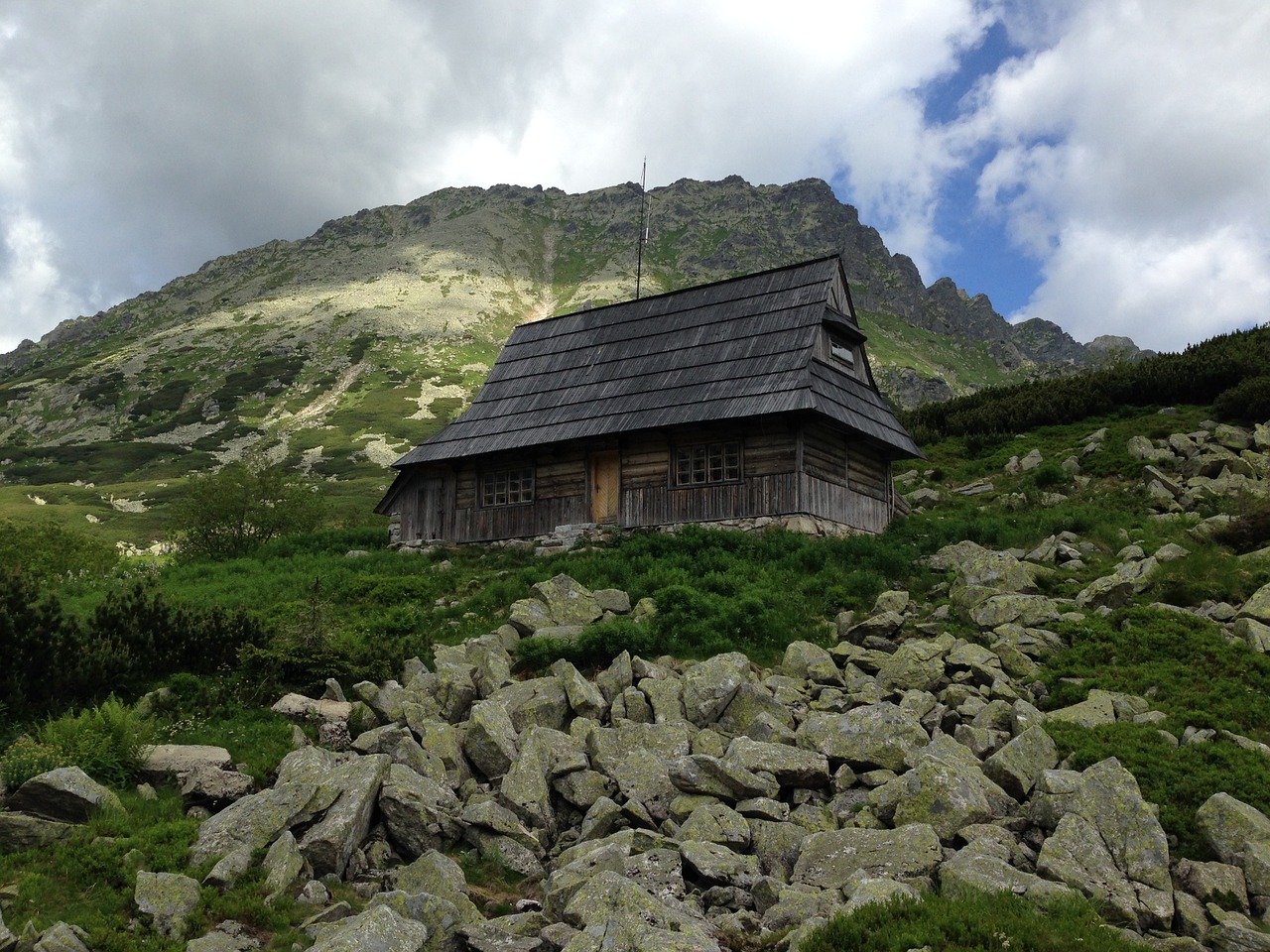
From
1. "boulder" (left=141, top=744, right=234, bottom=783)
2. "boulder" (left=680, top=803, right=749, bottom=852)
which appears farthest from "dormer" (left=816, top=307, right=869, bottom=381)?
"boulder" (left=141, top=744, right=234, bottom=783)

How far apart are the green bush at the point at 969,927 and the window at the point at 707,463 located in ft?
57.2

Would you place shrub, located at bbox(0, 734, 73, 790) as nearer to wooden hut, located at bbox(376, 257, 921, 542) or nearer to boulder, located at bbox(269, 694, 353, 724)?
boulder, located at bbox(269, 694, 353, 724)

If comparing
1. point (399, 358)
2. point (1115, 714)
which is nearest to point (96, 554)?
point (1115, 714)

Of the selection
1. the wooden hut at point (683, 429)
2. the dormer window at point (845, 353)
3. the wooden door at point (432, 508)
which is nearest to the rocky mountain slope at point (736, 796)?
the wooden hut at point (683, 429)

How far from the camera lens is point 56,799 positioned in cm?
1038

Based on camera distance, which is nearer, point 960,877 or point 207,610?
point 960,877

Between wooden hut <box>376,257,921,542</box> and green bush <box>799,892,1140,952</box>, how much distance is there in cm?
1606

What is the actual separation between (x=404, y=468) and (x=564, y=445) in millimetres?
6057

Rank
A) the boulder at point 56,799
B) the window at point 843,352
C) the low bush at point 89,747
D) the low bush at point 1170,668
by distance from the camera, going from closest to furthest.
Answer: the boulder at point 56,799 → the low bush at point 89,747 → the low bush at point 1170,668 → the window at point 843,352

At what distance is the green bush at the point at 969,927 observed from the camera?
25.3 ft

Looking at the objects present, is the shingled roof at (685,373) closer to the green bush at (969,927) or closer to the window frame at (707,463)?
the window frame at (707,463)

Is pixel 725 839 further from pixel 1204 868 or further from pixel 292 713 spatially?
pixel 292 713

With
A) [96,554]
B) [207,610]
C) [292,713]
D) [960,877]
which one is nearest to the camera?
[960,877]

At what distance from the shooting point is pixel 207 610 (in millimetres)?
16656
